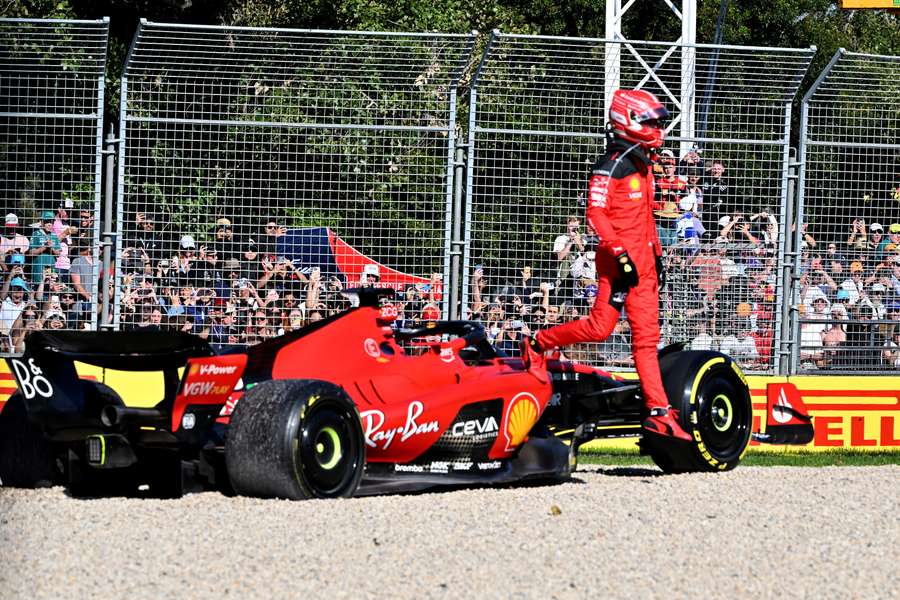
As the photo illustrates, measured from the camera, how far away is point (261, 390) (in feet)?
22.6

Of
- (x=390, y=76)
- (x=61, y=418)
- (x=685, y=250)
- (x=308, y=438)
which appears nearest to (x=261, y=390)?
(x=308, y=438)

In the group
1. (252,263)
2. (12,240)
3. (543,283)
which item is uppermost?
(12,240)

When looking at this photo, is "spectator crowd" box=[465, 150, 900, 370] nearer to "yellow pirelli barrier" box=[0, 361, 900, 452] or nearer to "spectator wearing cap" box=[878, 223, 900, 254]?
"spectator wearing cap" box=[878, 223, 900, 254]

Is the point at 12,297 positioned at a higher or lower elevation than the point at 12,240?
lower

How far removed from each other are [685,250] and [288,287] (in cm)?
327

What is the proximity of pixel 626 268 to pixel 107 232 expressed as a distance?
4.29 metres

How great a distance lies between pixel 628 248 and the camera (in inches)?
347

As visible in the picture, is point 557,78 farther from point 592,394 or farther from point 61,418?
point 61,418

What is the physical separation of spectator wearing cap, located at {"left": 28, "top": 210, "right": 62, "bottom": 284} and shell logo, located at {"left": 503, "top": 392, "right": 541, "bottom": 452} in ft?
14.1

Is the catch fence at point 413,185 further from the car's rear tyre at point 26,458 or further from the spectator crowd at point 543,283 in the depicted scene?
the car's rear tyre at point 26,458

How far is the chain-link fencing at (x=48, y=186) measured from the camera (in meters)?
10.6

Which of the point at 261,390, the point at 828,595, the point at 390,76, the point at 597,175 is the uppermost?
the point at 390,76

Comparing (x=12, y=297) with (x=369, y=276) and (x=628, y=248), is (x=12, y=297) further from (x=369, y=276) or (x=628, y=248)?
(x=628, y=248)

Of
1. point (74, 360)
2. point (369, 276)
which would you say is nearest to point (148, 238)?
point (369, 276)
